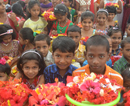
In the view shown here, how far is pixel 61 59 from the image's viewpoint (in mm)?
1956

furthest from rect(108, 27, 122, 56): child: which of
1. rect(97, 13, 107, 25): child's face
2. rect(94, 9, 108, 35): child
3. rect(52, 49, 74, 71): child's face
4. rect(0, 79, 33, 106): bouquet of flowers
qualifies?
rect(0, 79, 33, 106): bouquet of flowers

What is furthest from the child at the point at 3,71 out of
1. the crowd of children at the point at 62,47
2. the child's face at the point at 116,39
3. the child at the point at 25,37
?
the child's face at the point at 116,39

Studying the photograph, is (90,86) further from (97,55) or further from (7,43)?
(7,43)

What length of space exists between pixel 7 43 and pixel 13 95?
1.95 m

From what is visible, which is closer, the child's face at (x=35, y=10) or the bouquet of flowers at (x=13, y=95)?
the bouquet of flowers at (x=13, y=95)

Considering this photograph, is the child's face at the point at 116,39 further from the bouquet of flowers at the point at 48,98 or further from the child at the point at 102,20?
the bouquet of flowers at the point at 48,98

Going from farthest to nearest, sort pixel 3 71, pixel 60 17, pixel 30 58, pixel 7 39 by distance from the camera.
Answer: pixel 60 17
pixel 7 39
pixel 3 71
pixel 30 58

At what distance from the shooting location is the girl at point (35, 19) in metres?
3.66

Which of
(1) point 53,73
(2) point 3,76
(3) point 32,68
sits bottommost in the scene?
(2) point 3,76

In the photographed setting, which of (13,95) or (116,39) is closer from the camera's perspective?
(13,95)

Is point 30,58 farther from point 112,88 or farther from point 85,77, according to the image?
point 112,88

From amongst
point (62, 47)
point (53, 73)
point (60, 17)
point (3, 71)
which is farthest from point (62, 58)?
point (60, 17)

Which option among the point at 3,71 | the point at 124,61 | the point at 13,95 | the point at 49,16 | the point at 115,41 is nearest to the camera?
the point at 13,95

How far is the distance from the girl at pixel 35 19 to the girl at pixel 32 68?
1684 millimetres
